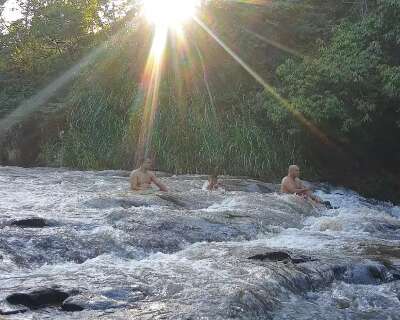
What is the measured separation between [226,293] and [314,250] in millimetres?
2057

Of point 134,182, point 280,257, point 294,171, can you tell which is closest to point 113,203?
point 134,182

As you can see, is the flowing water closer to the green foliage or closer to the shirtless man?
the shirtless man

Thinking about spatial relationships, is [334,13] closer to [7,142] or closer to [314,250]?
[7,142]

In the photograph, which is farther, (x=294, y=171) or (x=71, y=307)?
(x=294, y=171)

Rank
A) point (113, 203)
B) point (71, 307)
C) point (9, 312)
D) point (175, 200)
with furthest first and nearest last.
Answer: point (175, 200) → point (113, 203) → point (71, 307) → point (9, 312)

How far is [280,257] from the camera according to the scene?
17.3ft

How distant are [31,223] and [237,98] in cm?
1166

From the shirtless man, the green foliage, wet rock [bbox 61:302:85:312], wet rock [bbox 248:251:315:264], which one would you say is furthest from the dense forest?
wet rock [bbox 61:302:85:312]

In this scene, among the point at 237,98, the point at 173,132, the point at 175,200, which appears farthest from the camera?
the point at 237,98

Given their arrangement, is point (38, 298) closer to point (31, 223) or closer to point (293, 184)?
point (31, 223)

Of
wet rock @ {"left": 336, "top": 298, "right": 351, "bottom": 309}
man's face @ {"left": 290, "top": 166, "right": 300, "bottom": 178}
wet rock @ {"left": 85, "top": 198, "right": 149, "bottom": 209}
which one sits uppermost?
man's face @ {"left": 290, "top": 166, "right": 300, "bottom": 178}

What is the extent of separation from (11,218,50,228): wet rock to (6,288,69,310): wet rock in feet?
7.39

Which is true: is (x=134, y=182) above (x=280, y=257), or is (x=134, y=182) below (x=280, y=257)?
above

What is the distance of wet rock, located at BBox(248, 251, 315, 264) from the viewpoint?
5168 mm
